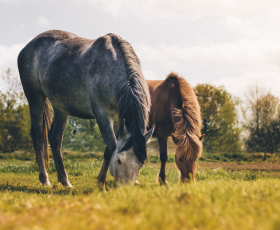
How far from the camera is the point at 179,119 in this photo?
5098mm

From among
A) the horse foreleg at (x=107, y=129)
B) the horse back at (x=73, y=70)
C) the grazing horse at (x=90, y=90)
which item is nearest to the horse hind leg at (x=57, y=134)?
the grazing horse at (x=90, y=90)

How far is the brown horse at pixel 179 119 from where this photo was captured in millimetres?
4430

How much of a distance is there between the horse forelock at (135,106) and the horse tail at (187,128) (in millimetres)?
1011

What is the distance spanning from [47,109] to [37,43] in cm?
171

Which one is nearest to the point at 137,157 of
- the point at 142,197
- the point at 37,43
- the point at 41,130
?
the point at 142,197

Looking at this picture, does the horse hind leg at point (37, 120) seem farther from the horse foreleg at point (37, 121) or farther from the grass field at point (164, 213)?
the grass field at point (164, 213)

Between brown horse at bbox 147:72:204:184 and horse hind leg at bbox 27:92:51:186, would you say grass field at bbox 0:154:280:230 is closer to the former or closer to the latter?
brown horse at bbox 147:72:204:184

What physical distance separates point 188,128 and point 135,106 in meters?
1.47

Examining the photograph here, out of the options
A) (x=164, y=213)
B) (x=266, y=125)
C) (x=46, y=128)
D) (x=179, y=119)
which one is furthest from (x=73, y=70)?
(x=266, y=125)

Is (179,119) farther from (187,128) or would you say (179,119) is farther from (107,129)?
(107,129)

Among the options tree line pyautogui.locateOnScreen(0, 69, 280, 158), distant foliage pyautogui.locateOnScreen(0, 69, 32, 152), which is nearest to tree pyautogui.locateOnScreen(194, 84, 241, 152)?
tree line pyautogui.locateOnScreen(0, 69, 280, 158)

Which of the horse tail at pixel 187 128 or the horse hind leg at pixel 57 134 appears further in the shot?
the horse hind leg at pixel 57 134

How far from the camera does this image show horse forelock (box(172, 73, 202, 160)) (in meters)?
4.42

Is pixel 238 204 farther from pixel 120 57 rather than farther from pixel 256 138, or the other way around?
pixel 256 138
